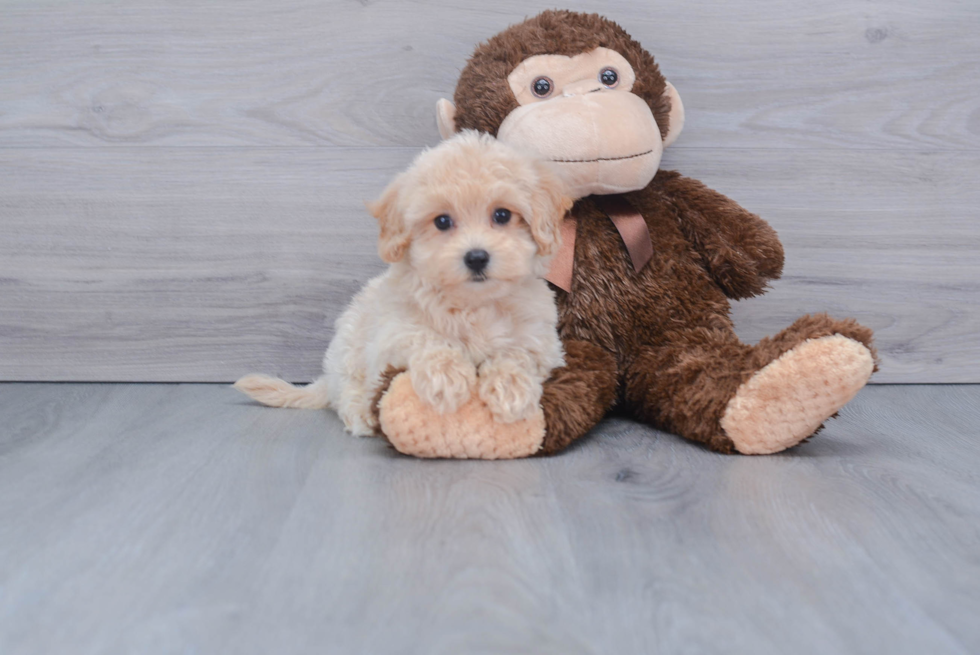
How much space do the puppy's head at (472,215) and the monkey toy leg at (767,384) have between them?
1.10ft

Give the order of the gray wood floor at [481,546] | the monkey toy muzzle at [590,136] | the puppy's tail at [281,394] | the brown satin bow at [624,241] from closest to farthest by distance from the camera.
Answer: the gray wood floor at [481,546] → the monkey toy muzzle at [590,136] → the brown satin bow at [624,241] → the puppy's tail at [281,394]

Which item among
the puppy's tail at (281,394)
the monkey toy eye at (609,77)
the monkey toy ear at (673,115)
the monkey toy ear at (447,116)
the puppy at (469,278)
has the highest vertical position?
the monkey toy eye at (609,77)

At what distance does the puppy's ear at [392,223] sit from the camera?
1.15 metres

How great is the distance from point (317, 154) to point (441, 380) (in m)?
0.75

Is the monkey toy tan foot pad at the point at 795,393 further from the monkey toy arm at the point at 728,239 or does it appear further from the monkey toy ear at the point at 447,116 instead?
the monkey toy ear at the point at 447,116

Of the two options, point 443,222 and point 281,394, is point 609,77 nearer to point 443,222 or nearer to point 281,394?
point 443,222

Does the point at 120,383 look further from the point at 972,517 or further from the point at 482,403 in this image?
the point at 972,517

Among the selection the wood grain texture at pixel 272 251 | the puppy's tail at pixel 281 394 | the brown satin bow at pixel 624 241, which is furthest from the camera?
the wood grain texture at pixel 272 251

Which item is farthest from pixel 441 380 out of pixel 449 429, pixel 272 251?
pixel 272 251

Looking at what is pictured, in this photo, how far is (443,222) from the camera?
1147mm

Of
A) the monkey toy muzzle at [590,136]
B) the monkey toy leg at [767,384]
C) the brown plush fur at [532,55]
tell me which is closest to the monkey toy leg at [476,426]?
the monkey toy leg at [767,384]

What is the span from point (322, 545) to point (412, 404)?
0.30m

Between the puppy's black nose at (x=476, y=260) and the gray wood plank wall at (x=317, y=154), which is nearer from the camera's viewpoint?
the puppy's black nose at (x=476, y=260)

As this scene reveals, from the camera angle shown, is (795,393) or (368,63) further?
(368,63)
